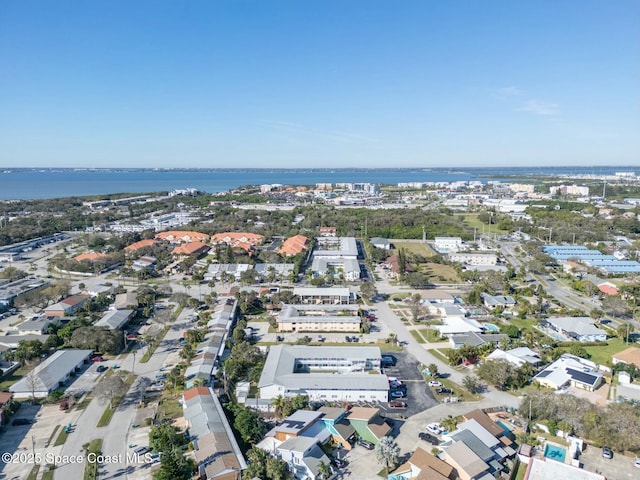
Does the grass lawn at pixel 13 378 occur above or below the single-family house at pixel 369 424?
below

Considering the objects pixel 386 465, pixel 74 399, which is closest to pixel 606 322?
pixel 386 465

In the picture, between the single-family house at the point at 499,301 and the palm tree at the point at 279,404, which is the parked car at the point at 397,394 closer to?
the palm tree at the point at 279,404

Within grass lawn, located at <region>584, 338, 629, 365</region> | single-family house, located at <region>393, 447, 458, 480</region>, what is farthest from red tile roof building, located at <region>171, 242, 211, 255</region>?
grass lawn, located at <region>584, 338, 629, 365</region>

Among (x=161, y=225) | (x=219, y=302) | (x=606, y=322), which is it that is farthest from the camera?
(x=161, y=225)

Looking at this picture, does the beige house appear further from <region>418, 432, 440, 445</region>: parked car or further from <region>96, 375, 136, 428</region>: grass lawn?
<region>418, 432, 440, 445</region>: parked car

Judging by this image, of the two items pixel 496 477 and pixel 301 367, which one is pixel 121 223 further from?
pixel 496 477

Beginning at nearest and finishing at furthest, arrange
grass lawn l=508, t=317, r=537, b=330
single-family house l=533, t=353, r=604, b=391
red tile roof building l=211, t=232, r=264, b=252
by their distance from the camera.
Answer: single-family house l=533, t=353, r=604, b=391
grass lawn l=508, t=317, r=537, b=330
red tile roof building l=211, t=232, r=264, b=252

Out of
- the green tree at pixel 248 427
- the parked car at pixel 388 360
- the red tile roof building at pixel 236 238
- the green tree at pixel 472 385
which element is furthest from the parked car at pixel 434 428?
the red tile roof building at pixel 236 238
